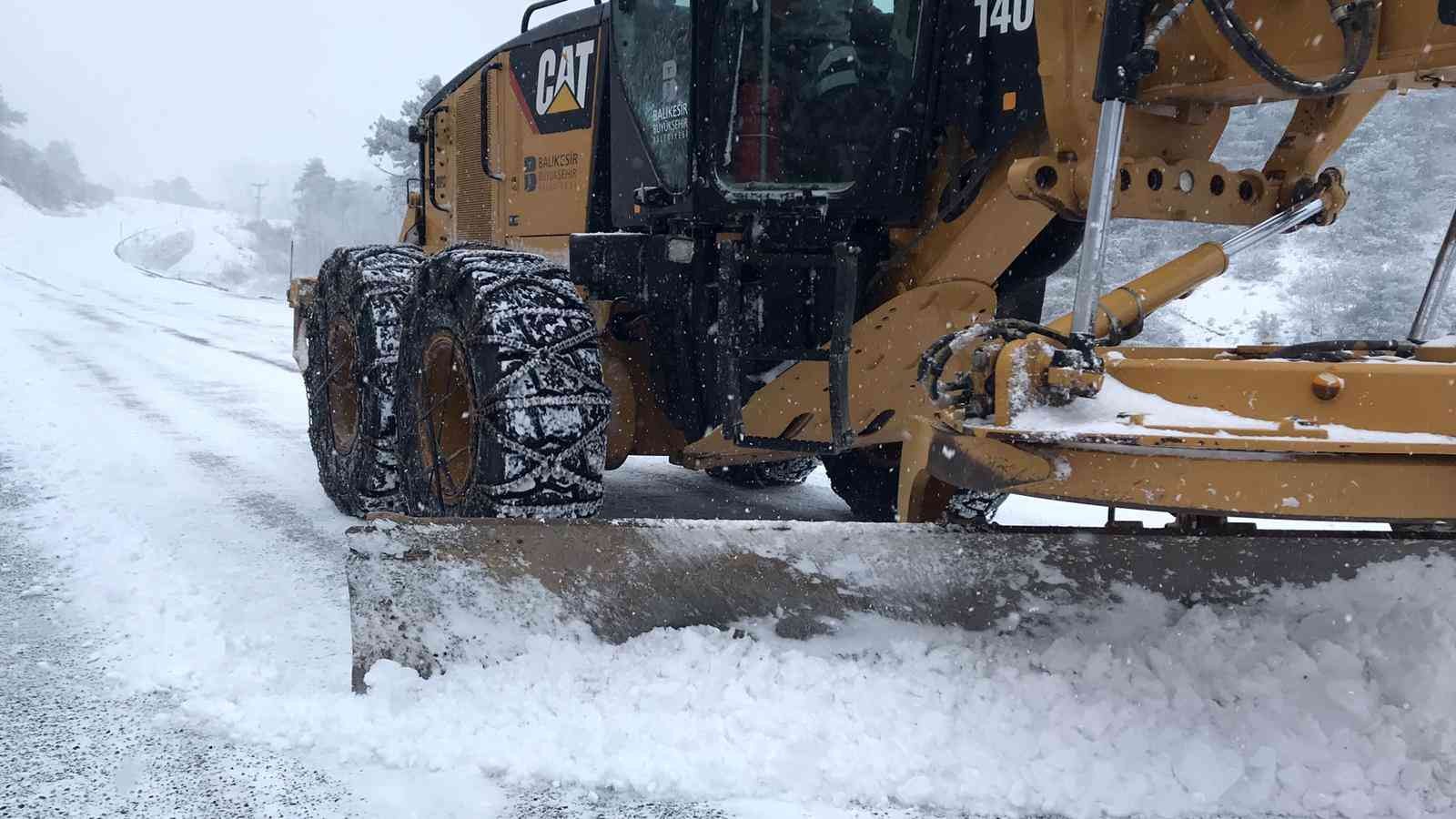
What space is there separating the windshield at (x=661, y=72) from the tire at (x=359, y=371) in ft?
4.69

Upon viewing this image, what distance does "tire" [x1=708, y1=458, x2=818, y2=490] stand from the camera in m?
6.61

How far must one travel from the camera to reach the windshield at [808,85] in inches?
155

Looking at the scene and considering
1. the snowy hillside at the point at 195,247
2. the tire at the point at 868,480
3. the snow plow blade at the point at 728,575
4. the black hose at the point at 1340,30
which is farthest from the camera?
the snowy hillside at the point at 195,247

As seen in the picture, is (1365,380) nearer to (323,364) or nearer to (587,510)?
(587,510)

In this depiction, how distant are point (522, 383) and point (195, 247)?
7831cm

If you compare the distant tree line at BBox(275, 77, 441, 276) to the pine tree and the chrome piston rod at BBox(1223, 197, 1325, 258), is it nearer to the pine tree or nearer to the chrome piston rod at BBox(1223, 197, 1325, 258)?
the pine tree

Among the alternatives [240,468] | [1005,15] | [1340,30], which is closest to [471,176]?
[240,468]

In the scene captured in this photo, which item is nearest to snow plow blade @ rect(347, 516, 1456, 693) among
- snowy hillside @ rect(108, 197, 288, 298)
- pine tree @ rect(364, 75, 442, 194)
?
pine tree @ rect(364, 75, 442, 194)

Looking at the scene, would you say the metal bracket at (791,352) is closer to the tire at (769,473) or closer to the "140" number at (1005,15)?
the "140" number at (1005,15)

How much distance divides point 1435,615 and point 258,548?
4079 mm

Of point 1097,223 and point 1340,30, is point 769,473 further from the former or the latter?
point 1340,30

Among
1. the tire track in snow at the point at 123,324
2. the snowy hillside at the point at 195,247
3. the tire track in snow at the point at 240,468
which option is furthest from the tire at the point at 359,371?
the snowy hillside at the point at 195,247

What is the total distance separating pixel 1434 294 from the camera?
10.9 ft

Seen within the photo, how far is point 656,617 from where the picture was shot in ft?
9.69
